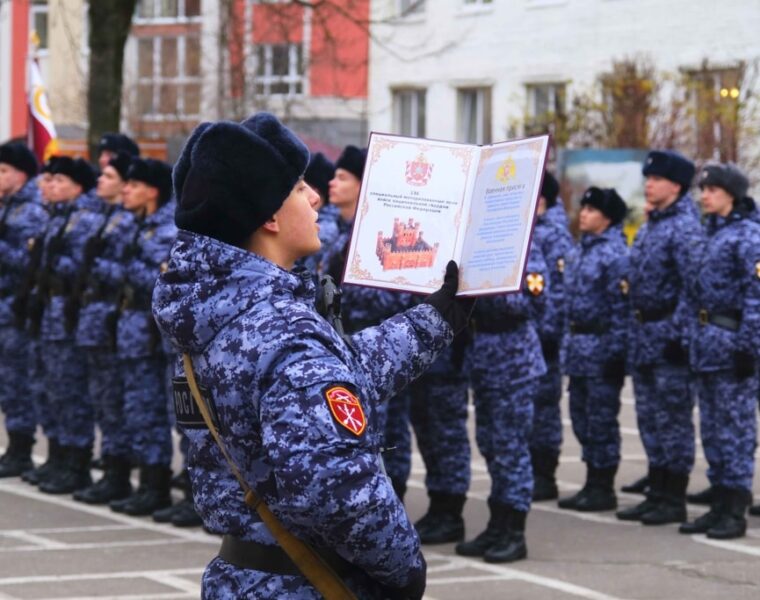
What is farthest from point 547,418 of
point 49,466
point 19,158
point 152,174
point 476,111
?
point 476,111

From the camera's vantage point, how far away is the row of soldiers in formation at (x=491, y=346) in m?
9.46

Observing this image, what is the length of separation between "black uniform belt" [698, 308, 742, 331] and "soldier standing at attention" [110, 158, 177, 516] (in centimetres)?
326

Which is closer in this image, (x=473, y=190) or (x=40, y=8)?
(x=473, y=190)

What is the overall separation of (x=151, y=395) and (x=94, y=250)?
1.07m

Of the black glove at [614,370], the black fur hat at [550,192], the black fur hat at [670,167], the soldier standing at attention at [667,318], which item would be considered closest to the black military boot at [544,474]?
the black glove at [614,370]

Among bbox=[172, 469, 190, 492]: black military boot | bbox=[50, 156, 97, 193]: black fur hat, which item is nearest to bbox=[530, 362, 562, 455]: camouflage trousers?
bbox=[172, 469, 190, 492]: black military boot

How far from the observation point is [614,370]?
445 inches

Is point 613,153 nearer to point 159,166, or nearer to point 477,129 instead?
point 159,166

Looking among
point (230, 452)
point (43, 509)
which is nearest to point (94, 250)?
point (43, 509)

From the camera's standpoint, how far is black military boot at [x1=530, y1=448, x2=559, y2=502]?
1151 cm

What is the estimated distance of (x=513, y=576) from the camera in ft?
29.0

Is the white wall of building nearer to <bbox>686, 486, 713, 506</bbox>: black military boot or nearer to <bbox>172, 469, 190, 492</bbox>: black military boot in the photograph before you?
<bbox>686, 486, 713, 506</bbox>: black military boot

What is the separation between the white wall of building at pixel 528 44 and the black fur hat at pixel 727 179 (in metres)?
21.2

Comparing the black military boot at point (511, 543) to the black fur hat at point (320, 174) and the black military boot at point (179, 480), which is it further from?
the black military boot at point (179, 480)
